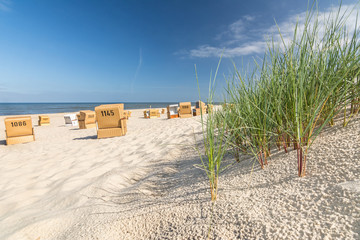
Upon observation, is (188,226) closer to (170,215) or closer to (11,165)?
(170,215)

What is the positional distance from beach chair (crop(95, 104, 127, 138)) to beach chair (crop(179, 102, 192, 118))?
4831mm

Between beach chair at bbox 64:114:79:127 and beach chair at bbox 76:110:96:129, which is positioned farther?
beach chair at bbox 64:114:79:127

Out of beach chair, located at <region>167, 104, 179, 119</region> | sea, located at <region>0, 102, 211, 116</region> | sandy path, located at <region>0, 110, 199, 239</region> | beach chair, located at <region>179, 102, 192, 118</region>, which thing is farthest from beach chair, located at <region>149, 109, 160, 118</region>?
sandy path, located at <region>0, 110, 199, 239</region>

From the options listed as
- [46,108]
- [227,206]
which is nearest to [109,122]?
[227,206]

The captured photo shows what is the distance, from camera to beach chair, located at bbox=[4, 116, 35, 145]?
5.18m

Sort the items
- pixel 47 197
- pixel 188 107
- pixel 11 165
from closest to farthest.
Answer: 1. pixel 47 197
2. pixel 11 165
3. pixel 188 107

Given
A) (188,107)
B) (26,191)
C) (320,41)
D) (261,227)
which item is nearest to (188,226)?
(261,227)

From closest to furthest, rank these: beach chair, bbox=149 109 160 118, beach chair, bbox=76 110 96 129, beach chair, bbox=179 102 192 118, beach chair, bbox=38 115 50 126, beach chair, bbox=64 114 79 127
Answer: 1. beach chair, bbox=76 110 96 129
2. beach chair, bbox=64 114 79 127
3. beach chair, bbox=179 102 192 118
4. beach chair, bbox=38 115 50 126
5. beach chair, bbox=149 109 160 118

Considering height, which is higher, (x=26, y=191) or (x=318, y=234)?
(x=318, y=234)

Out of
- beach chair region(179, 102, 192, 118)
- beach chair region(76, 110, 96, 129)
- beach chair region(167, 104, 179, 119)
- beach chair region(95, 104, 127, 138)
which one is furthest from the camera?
beach chair region(167, 104, 179, 119)

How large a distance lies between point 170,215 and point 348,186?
31.7 inches

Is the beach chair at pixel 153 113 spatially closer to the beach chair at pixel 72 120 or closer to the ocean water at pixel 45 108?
the beach chair at pixel 72 120

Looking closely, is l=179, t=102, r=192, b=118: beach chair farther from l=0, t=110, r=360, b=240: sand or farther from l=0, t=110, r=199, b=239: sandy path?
l=0, t=110, r=360, b=240: sand

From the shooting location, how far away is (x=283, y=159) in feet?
3.69
